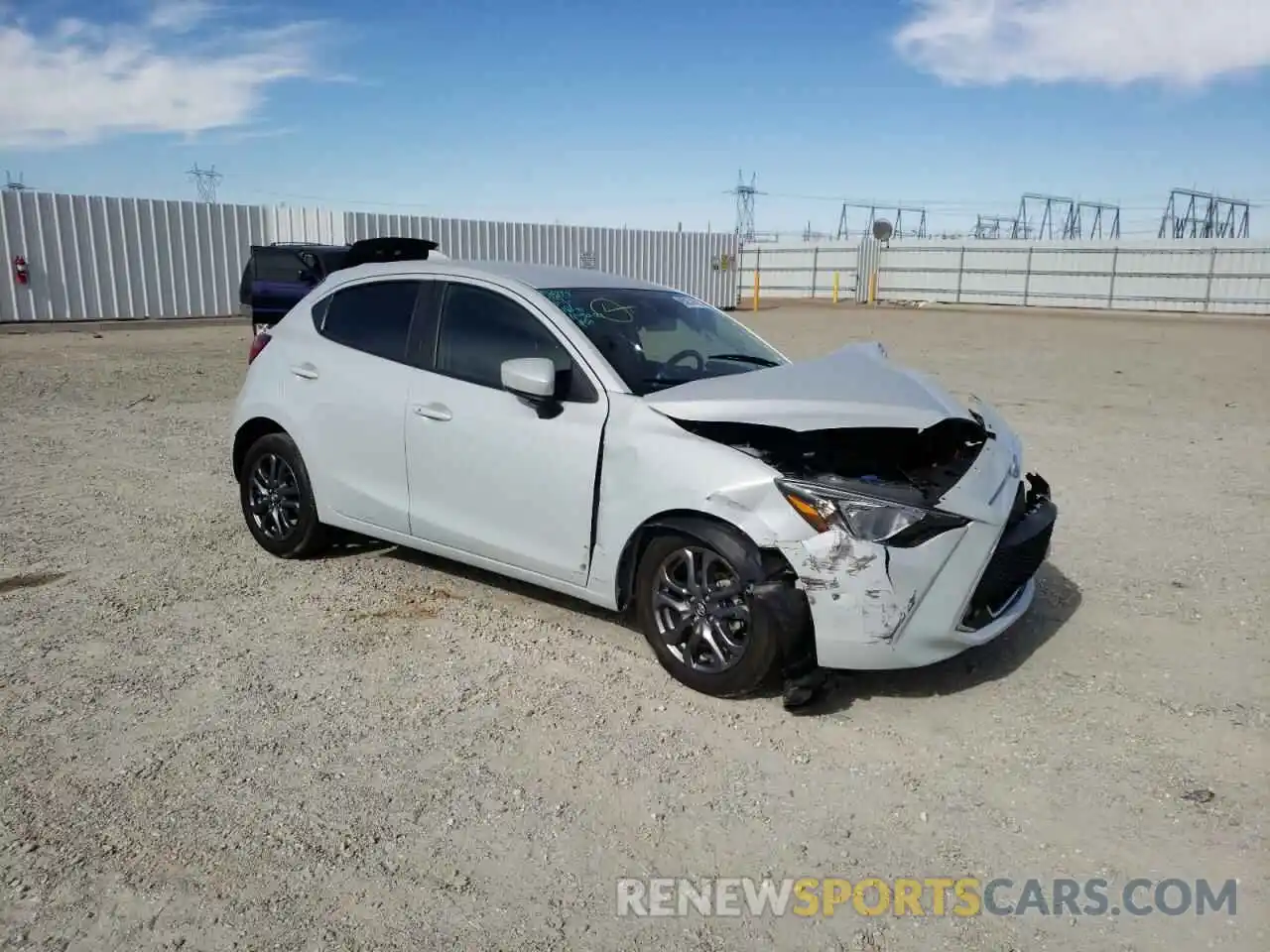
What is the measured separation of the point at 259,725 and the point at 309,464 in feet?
6.27

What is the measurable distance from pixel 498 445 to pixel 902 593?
75.2 inches

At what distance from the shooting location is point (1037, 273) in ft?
128

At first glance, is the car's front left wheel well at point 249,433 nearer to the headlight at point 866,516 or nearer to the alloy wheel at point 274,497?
the alloy wheel at point 274,497

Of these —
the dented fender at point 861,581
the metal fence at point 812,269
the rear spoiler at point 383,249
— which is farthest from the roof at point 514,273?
the metal fence at point 812,269

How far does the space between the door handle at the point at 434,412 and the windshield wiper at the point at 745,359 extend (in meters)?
1.31

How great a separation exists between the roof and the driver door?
0.13m

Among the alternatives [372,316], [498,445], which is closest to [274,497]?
[372,316]

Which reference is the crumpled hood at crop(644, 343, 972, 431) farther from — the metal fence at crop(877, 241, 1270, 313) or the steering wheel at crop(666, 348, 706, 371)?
the metal fence at crop(877, 241, 1270, 313)

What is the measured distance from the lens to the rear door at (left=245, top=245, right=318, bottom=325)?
1463 cm

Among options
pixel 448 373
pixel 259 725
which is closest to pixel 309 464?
pixel 448 373

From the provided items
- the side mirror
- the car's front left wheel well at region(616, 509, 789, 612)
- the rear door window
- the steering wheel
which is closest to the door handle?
the rear door window

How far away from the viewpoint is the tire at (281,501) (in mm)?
5508

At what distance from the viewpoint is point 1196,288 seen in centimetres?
3538

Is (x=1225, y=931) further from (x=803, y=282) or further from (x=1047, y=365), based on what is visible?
(x=803, y=282)
